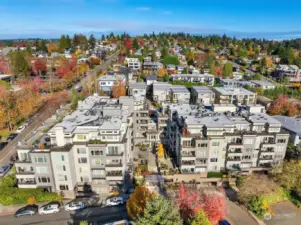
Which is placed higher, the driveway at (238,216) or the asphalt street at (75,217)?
the asphalt street at (75,217)

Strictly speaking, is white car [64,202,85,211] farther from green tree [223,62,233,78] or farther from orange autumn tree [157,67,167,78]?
green tree [223,62,233,78]

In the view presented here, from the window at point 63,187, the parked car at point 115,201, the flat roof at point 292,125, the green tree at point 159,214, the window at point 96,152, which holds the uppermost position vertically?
the window at point 96,152

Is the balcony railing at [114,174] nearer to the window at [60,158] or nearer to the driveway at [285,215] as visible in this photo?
the window at [60,158]

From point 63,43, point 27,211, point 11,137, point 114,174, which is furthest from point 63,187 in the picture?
point 63,43

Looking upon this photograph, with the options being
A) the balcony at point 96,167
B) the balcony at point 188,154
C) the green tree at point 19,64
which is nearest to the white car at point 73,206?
the balcony at point 96,167

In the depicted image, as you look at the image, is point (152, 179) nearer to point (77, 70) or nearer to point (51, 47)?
point (77, 70)

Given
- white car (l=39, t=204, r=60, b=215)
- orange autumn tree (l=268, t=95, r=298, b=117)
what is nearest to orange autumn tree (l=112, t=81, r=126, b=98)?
white car (l=39, t=204, r=60, b=215)

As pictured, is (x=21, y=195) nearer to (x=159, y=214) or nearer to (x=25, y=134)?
(x=159, y=214)
